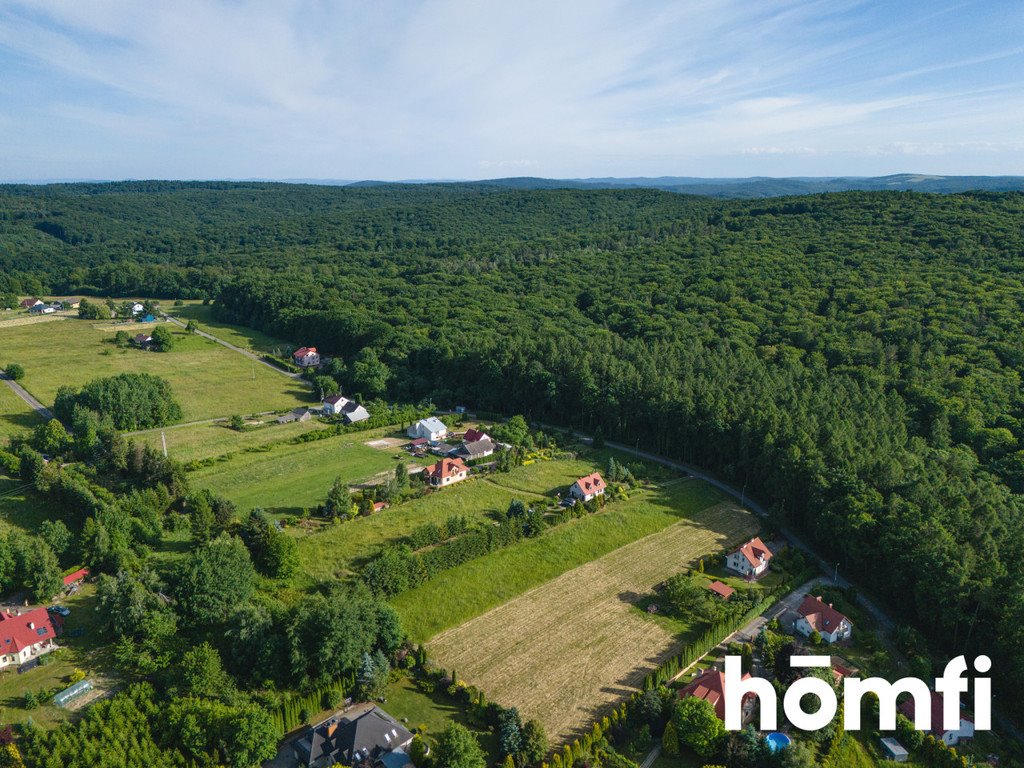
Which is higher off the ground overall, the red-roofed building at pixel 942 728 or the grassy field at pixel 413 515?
the grassy field at pixel 413 515

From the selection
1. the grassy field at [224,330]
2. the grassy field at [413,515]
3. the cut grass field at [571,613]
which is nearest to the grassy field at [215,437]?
the grassy field at [413,515]

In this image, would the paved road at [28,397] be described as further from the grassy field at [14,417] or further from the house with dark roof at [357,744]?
the house with dark roof at [357,744]

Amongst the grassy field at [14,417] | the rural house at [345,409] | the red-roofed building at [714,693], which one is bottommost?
Answer: the red-roofed building at [714,693]

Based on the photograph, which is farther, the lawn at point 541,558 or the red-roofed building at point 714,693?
the lawn at point 541,558

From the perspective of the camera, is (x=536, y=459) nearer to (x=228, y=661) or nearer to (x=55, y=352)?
(x=228, y=661)

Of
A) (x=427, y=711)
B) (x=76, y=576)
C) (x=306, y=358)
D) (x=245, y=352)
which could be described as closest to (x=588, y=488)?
(x=427, y=711)

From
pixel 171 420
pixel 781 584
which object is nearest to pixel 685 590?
pixel 781 584

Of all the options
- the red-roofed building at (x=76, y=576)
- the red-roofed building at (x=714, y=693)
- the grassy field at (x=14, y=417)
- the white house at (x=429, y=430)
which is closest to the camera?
the red-roofed building at (x=714, y=693)

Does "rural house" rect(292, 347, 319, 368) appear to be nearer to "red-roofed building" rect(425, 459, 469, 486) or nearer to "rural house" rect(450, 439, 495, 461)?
"rural house" rect(450, 439, 495, 461)

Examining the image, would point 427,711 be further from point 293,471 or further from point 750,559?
point 293,471
